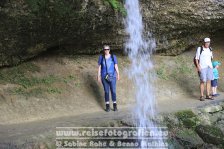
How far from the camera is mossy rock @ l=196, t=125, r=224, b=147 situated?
8.66m

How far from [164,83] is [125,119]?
4.23 m

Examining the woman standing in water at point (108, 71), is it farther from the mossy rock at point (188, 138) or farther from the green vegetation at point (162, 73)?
the green vegetation at point (162, 73)

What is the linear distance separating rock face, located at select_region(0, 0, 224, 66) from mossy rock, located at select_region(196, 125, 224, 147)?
3.97 meters

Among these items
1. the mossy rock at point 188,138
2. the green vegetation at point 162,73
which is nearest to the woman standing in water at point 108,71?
the mossy rock at point 188,138

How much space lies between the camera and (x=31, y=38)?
10.7 meters

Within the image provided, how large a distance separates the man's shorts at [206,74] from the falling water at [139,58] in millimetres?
1579

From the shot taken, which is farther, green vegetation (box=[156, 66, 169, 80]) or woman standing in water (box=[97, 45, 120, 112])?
green vegetation (box=[156, 66, 169, 80])

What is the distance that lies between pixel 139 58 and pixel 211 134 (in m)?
4.89

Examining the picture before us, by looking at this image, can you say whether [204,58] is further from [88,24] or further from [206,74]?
[88,24]

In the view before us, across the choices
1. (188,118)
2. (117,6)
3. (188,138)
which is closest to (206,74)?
(188,118)

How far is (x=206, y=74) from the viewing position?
11.0 metres

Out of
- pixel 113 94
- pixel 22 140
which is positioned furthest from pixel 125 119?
pixel 22 140

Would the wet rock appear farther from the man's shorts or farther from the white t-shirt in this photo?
the white t-shirt

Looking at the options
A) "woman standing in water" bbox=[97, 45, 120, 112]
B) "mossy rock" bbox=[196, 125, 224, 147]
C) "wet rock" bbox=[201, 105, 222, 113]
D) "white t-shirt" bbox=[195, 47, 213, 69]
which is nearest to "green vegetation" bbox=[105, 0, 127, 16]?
"woman standing in water" bbox=[97, 45, 120, 112]
